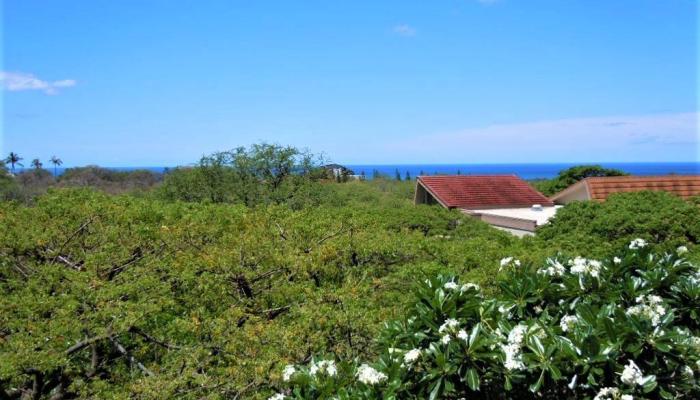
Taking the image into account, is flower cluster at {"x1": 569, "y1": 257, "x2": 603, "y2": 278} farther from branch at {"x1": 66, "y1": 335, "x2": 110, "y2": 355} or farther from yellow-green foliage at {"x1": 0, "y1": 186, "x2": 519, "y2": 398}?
branch at {"x1": 66, "y1": 335, "x2": 110, "y2": 355}

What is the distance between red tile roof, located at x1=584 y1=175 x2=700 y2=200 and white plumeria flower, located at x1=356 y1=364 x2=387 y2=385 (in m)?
15.8

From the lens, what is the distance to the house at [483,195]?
21062 mm

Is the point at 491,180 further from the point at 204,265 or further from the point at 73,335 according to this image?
the point at 73,335

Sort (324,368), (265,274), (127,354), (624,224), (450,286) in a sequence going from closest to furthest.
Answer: (324,368) → (450,286) → (127,354) → (265,274) → (624,224)

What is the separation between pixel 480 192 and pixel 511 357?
19.8 meters

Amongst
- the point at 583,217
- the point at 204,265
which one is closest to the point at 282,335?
the point at 204,265

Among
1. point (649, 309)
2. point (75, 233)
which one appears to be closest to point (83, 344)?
point (75, 233)

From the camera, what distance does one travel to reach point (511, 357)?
2.73m

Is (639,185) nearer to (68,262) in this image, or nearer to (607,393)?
(68,262)

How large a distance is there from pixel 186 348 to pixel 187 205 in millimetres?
A: 4500

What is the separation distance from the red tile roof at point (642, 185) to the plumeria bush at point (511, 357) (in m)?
15.0

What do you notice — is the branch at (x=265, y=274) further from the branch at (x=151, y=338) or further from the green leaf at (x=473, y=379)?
the green leaf at (x=473, y=379)

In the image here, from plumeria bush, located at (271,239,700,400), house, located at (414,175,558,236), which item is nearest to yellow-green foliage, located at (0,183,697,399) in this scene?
plumeria bush, located at (271,239,700,400)

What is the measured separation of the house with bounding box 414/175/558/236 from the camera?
21062mm
